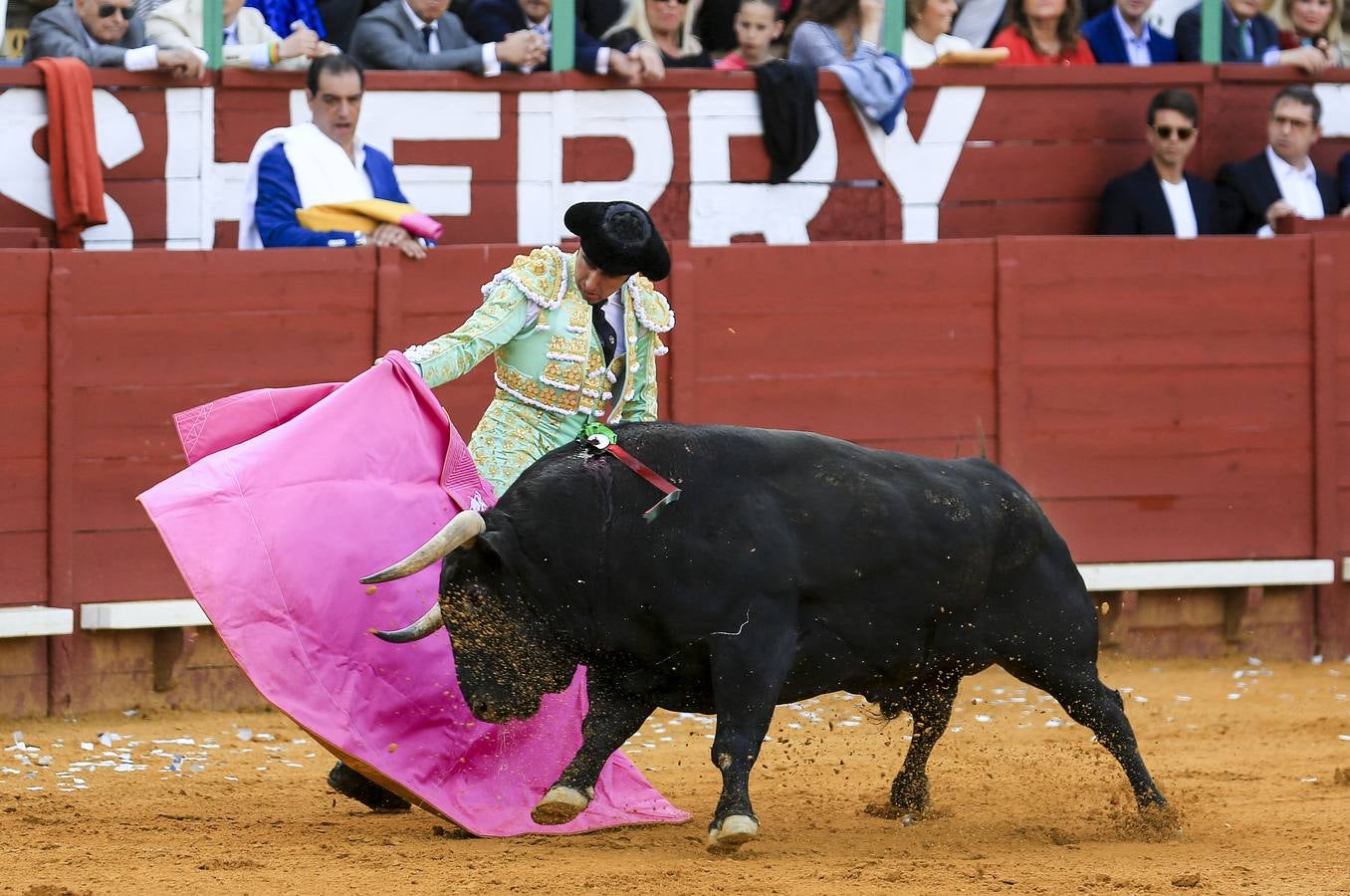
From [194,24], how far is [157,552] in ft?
5.44

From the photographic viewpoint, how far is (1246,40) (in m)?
8.12

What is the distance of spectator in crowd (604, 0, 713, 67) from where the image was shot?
725cm

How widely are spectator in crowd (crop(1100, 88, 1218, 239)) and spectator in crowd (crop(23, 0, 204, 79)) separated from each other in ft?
10.2

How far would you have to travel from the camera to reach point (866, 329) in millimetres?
7016

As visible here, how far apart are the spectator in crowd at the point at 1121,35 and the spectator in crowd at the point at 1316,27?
60 cm

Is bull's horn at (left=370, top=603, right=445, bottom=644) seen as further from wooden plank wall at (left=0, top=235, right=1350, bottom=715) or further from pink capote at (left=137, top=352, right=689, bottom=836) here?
wooden plank wall at (left=0, top=235, right=1350, bottom=715)

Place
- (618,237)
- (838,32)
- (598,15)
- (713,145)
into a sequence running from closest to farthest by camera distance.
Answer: (618,237)
(598,15)
(713,145)
(838,32)

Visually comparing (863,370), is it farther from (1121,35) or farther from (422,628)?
(422,628)

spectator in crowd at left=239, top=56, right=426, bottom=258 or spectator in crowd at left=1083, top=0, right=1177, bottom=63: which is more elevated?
spectator in crowd at left=1083, top=0, right=1177, bottom=63

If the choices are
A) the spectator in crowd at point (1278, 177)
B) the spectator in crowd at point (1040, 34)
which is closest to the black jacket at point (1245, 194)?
the spectator in crowd at point (1278, 177)

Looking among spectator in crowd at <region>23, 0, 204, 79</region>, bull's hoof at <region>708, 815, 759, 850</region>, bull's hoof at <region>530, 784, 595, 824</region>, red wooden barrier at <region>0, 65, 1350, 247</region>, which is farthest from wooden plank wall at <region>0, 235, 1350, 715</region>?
bull's hoof at <region>708, 815, 759, 850</region>

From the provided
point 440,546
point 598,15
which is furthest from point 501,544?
point 598,15

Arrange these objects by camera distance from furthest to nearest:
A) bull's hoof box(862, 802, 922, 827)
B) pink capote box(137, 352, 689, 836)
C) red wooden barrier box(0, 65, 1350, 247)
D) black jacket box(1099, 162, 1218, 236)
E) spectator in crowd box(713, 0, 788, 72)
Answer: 1. black jacket box(1099, 162, 1218, 236)
2. spectator in crowd box(713, 0, 788, 72)
3. red wooden barrier box(0, 65, 1350, 247)
4. bull's hoof box(862, 802, 922, 827)
5. pink capote box(137, 352, 689, 836)

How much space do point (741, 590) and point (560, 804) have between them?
1.80 feet
